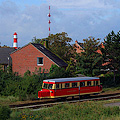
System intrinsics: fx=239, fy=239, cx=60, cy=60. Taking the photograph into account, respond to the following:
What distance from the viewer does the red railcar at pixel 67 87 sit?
2528 cm

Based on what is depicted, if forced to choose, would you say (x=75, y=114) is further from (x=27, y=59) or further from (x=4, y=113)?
(x=27, y=59)

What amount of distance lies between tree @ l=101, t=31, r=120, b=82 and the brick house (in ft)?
25.3

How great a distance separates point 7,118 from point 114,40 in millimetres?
31255

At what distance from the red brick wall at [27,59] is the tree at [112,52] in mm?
10500

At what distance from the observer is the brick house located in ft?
145

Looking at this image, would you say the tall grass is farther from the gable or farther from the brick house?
the gable

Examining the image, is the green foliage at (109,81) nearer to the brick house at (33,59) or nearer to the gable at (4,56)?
the brick house at (33,59)

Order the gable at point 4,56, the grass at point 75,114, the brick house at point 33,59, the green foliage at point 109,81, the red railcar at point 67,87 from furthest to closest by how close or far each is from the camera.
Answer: the gable at point 4,56 < the brick house at point 33,59 < the green foliage at point 109,81 < the red railcar at point 67,87 < the grass at point 75,114

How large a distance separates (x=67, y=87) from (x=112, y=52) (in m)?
18.1

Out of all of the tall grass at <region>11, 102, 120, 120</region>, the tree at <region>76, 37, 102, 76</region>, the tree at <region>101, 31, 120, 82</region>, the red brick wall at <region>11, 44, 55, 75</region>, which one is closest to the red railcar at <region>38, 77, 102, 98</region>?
the tall grass at <region>11, 102, 120, 120</region>

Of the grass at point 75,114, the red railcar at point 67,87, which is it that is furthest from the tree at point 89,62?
the grass at point 75,114

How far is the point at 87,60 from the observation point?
39.2 meters

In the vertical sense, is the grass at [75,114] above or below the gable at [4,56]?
below

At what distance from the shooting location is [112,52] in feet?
137
